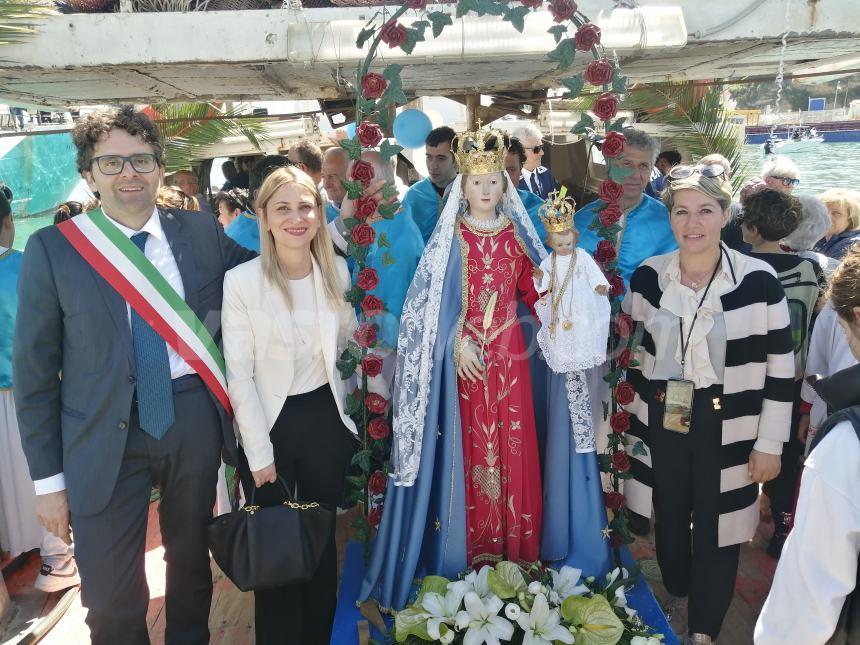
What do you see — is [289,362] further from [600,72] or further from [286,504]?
[600,72]

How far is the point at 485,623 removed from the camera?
268cm

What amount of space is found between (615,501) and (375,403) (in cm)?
126

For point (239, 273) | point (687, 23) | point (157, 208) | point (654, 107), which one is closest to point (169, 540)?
point (239, 273)

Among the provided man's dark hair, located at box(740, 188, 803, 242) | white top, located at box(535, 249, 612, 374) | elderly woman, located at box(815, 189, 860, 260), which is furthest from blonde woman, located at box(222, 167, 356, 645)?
elderly woman, located at box(815, 189, 860, 260)

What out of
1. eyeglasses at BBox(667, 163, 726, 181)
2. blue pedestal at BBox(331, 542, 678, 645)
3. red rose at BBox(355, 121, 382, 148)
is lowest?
blue pedestal at BBox(331, 542, 678, 645)

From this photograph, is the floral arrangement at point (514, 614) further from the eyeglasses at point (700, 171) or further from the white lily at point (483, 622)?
the eyeglasses at point (700, 171)

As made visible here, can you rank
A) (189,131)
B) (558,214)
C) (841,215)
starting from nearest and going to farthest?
(558,214), (841,215), (189,131)

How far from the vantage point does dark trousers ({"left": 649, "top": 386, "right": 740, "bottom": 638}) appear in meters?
2.79

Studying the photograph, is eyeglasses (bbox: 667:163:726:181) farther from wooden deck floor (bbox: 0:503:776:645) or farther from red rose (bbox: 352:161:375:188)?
wooden deck floor (bbox: 0:503:776:645)

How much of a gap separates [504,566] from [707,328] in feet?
4.44

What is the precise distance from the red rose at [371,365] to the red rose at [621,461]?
1.18 m

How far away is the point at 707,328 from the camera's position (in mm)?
2709

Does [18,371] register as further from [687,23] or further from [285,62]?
[687,23]

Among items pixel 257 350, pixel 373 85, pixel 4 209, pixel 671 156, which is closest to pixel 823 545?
pixel 257 350
